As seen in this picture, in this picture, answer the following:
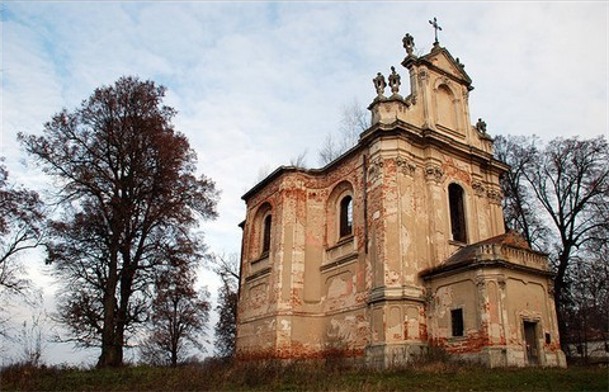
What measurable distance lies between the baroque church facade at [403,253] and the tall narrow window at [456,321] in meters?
0.05

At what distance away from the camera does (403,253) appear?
1750cm

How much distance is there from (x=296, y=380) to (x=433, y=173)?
421 inches

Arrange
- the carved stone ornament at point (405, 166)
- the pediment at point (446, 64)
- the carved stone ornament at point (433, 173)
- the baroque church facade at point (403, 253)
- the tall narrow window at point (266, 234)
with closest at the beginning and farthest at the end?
the baroque church facade at point (403, 253) < the carved stone ornament at point (405, 166) < the carved stone ornament at point (433, 173) < the pediment at point (446, 64) < the tall narrow window at point (266, 234)

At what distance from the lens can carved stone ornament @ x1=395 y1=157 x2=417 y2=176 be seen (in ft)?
61.2

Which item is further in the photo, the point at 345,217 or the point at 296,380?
the point at 345,217

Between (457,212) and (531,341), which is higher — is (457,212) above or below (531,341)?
above

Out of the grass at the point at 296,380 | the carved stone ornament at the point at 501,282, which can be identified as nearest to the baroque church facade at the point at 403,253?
the carved stone ornament at the point at 501,282

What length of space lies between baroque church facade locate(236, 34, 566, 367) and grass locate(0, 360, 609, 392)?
9.47 ft

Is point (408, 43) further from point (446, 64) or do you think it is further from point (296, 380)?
point (296, 380)

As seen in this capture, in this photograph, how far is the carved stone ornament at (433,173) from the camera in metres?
19.3

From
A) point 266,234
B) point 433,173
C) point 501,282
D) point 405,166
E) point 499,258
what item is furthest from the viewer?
point 266,234

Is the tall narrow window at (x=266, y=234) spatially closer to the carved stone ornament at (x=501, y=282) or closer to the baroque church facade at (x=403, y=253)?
the baroque church facade at (x=403, y=253)

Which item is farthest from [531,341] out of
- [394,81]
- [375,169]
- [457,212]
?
[394,81]

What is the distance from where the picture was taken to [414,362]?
50.6ft
